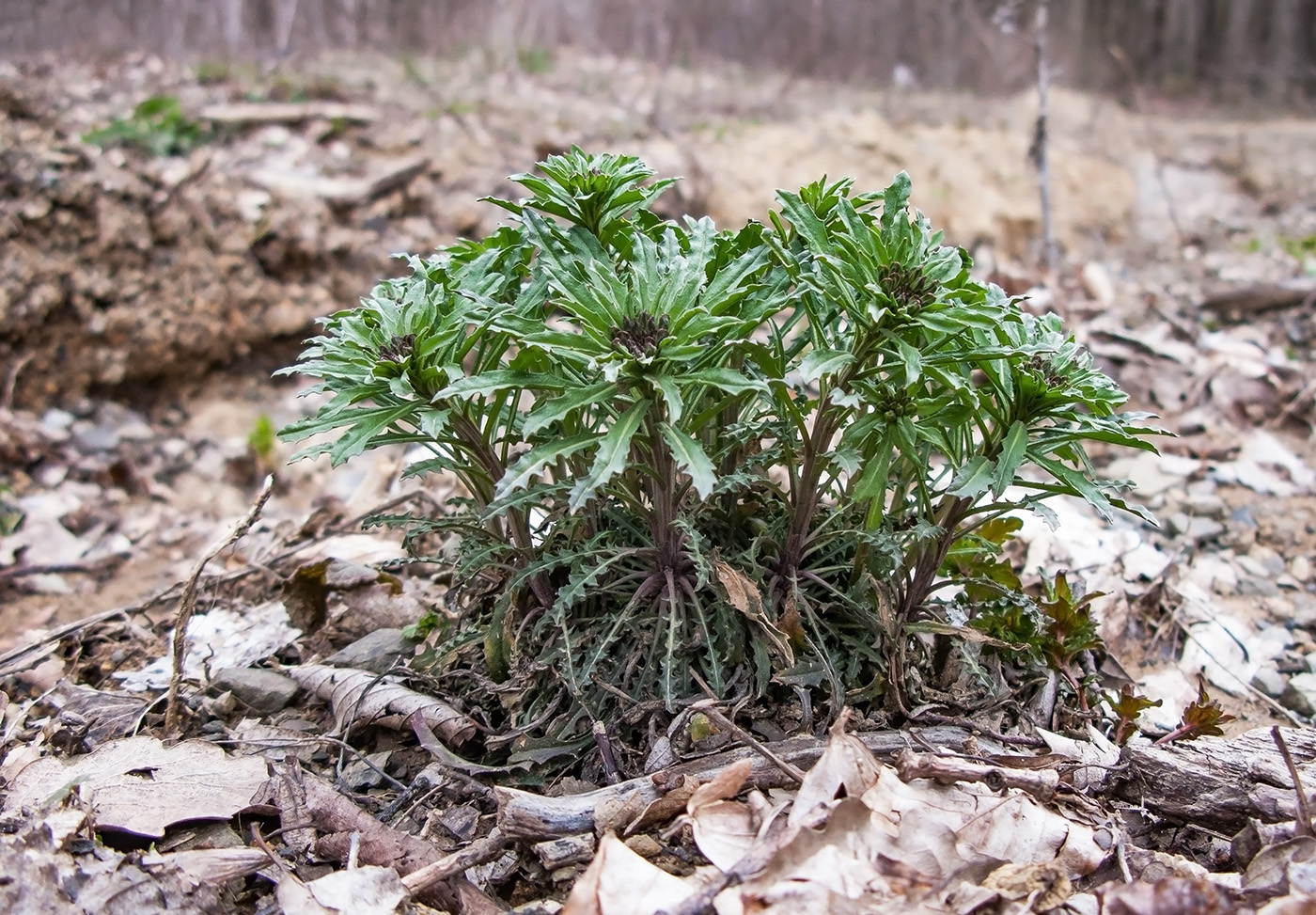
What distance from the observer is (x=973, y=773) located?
5.34 feet

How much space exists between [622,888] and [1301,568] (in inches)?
110

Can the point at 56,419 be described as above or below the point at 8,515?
above

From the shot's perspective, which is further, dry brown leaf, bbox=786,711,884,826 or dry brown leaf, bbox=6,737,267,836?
dry brown leaf, bbox=6,737,267,836

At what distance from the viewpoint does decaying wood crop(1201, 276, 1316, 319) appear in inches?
194

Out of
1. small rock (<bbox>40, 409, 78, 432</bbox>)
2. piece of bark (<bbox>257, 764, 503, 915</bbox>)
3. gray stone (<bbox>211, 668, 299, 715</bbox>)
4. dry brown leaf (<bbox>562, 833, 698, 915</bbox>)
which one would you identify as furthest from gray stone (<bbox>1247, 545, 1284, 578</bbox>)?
small rock (<bbox>40, 409, 78, 432</bbox>)

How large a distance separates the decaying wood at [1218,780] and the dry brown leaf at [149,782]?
5.66 ft

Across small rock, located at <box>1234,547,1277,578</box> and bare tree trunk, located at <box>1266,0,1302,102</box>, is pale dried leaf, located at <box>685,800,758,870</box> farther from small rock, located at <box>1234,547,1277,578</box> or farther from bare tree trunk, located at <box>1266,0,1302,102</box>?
bare tree trunk, located at <box>1266,0,1302,102</box>

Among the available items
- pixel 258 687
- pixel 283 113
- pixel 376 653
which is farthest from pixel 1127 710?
pixel 283 113

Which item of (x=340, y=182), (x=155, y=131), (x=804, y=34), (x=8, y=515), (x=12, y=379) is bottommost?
(x=8, y=515)

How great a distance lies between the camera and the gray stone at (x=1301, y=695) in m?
2.41

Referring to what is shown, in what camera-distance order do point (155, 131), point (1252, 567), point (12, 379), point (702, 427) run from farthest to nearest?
point (155, 131) → point (12, 379) → point (1252, 567) → point (702, 427)

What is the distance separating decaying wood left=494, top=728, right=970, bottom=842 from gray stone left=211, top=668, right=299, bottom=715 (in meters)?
0.83

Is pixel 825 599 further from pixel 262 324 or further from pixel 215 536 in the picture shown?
pixel 262 324

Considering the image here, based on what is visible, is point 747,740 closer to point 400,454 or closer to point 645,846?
point 645,846
